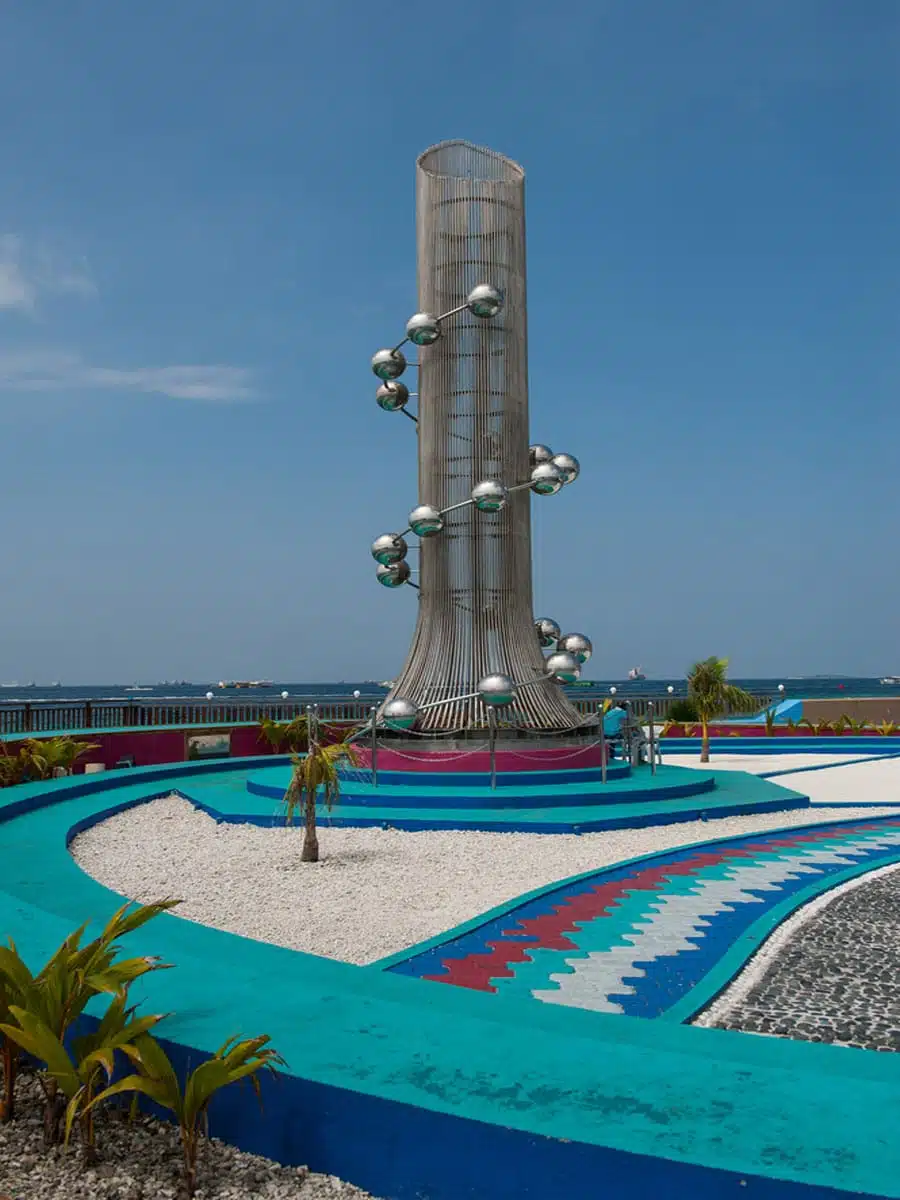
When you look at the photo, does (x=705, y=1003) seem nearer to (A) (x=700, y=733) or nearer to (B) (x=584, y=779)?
(B) (x=584, y=779)

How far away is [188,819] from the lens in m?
12.8

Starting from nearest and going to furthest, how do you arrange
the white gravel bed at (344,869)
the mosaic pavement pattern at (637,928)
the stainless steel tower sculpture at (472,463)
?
the mosaic pavement pattern at (637,928) → the white gravel bed at (344,869) → the stainless steel tower sculpture at (472,463)

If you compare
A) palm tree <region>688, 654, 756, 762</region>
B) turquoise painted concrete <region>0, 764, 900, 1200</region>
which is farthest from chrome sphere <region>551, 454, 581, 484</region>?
turquoise painted concrete <region>0, 764, 900, 1200</region>

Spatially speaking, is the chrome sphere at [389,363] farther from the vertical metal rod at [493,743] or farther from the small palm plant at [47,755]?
the small palm plant at [47,755]

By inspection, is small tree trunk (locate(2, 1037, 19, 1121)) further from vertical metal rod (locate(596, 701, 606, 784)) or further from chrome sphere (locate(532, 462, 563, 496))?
chrome sphere (locate(532, 462, 563, 496))

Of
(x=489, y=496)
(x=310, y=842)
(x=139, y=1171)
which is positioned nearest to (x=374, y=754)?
(x=489, y=496)

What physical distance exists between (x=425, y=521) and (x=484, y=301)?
3552mm

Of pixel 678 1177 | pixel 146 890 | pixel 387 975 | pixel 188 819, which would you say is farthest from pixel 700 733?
pixel 678 1177

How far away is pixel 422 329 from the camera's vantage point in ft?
51.4

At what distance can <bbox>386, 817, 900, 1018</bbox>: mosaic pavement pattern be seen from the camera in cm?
590

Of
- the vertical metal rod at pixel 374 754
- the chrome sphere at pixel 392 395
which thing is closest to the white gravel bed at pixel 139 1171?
the vertical metal rod at pixel 374 754

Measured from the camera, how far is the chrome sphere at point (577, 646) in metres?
15.6

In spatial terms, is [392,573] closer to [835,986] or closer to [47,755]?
[47,755]

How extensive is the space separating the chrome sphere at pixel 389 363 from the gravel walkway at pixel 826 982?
36.5 ft
